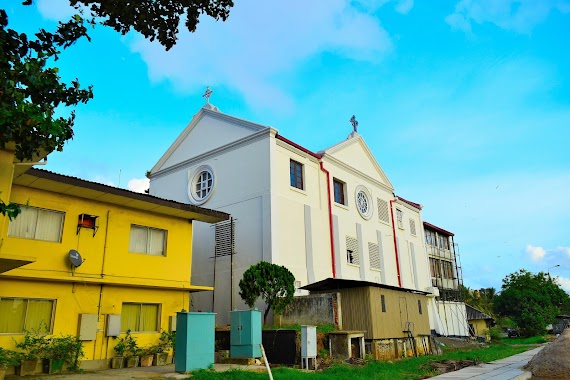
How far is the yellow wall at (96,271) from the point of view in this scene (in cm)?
1265

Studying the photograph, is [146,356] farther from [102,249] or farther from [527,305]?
[527,305]

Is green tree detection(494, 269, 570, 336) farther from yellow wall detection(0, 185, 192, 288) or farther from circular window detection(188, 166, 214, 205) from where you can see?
yellow wall detection(0, 185, 192, 288)

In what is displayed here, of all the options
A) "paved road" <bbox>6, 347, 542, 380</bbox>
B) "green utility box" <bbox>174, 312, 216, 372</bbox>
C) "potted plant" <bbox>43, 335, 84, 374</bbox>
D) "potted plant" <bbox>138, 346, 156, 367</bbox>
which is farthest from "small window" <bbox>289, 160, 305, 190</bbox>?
"potted plant" <bbox>43, 335, 84, 374</bbox>

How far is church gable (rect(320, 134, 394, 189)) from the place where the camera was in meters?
26.8

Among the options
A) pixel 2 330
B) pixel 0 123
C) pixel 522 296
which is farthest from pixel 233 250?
pixel 522 296

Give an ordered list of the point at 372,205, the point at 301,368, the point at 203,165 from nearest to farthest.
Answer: the point at 301,368
the point at 203,165
the point at 372,205

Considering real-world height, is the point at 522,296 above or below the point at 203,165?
below

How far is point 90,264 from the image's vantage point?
1386 cm

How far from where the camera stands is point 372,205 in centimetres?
2891

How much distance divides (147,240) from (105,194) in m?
2.49

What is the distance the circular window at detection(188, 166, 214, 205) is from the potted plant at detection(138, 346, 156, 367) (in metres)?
10.3

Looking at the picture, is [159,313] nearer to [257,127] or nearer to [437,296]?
[257,127]

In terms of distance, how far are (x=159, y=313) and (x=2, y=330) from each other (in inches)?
186

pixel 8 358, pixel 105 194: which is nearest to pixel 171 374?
pixel 8 358
